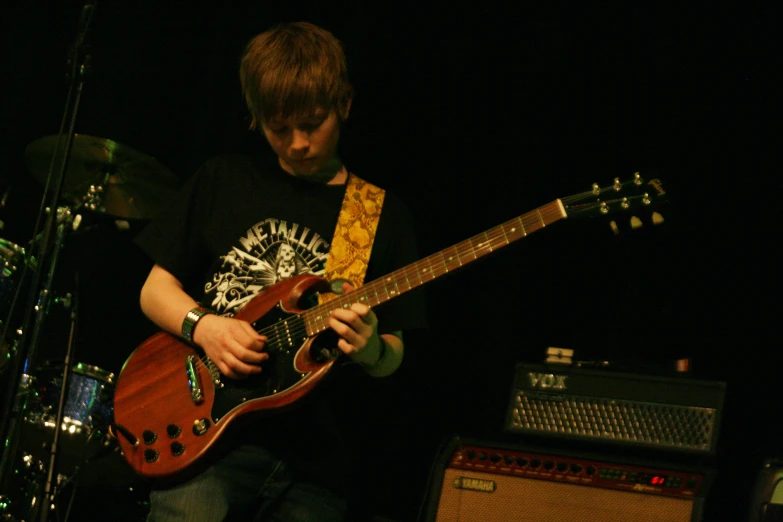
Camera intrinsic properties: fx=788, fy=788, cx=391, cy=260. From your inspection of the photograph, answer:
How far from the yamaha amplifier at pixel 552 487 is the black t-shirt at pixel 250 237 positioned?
1.58 feet

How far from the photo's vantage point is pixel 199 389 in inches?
82.8

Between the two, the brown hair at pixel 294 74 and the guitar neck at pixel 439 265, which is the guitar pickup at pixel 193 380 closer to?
the guitar neck at pixel 439 265

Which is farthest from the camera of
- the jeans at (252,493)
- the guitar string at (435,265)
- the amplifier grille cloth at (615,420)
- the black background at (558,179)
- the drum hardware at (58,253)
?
the drum hardware at (58,253)

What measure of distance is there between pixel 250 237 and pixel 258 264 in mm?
84

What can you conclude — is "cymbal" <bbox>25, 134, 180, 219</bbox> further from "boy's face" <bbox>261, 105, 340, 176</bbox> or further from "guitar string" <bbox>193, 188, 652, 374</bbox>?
"guitar string" <bbox>193, 188, 652, 374</bbox>

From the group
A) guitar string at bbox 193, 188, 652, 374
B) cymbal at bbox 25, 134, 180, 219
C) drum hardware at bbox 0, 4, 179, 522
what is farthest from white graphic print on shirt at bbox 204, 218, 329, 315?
cymbal at bbox 25, 134, 180, 219

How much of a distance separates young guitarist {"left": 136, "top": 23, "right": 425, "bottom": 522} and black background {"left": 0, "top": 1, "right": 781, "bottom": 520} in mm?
713

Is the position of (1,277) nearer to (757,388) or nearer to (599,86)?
(599,86)

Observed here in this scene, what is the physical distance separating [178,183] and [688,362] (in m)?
2.23

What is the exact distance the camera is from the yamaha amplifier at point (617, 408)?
231 centimetres

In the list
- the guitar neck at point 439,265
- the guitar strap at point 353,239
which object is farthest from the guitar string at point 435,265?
the guitar strap at point 353,239

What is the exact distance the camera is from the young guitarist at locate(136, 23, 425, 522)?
2.01 metres

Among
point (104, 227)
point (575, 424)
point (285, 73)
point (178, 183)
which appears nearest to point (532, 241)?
point (575, 424)

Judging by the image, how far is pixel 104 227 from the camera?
3.87m
